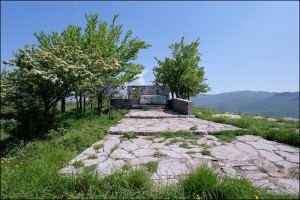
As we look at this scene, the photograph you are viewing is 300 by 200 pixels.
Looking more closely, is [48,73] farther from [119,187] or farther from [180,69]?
[180,69]

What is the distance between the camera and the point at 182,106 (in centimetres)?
1438

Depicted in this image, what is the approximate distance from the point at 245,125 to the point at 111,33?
12.3 metres

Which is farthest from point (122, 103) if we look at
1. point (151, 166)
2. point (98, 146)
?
point (151, 166)

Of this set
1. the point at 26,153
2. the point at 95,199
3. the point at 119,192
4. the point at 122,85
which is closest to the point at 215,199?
the point at 119,192

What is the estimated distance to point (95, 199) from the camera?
3822 millimetres

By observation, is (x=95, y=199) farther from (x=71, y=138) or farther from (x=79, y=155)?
(x=71, y=138)

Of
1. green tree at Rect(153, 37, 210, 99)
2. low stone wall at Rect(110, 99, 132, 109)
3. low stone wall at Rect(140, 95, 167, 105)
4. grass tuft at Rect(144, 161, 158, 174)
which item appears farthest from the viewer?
green tree at Rect(153, 37, 210, 99)

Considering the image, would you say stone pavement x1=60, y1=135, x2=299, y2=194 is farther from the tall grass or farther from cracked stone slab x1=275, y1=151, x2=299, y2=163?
the tall grass

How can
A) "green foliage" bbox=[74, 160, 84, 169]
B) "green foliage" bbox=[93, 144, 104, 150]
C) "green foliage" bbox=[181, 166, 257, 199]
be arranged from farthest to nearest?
"green foliage" bbox=[93, 144, 104, 150], "green foliage" bbox=[74, 160, 84, 169], "green foliage" bbox=[181, 166, 257, 199]

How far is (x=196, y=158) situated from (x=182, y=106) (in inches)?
338

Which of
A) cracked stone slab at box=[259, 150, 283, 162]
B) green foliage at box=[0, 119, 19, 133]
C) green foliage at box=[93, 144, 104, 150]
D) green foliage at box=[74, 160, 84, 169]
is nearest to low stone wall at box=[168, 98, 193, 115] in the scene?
cracked stone slab at box=[259, 150, 283, 162]

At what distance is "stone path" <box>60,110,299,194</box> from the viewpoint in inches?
193

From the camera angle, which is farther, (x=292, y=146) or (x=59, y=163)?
(x=292, y=146)

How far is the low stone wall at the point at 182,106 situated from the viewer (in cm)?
1343
